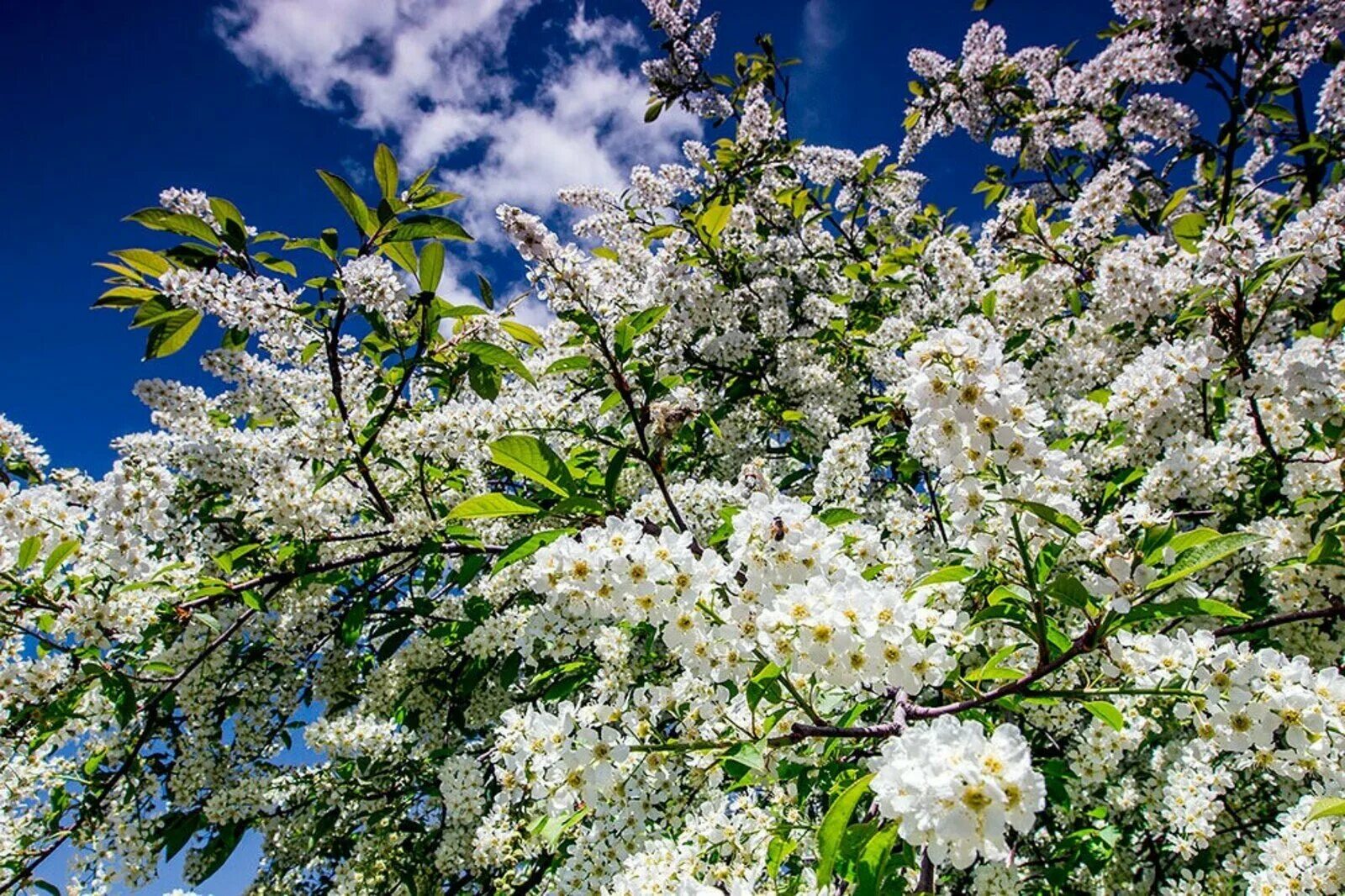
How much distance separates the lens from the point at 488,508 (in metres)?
2.40

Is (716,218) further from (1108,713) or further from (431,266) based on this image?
(1108,713)

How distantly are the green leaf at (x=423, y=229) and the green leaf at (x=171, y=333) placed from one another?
92 cm

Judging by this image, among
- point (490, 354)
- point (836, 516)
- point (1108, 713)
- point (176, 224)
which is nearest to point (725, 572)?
point (836, 516)

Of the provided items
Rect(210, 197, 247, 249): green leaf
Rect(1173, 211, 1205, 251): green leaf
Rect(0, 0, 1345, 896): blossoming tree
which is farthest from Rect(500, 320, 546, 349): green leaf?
Rect(1173, 211, 1205, 251): green leaf

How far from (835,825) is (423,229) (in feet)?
9.22

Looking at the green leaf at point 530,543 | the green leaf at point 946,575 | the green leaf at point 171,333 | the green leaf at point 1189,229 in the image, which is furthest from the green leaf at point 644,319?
the green leaf at point 1189,229

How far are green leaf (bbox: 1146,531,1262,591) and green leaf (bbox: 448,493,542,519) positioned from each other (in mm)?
1812

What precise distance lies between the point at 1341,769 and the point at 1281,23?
8.10 metres

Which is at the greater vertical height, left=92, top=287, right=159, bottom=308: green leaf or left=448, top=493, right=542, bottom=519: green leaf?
left=92, top=287, right=159, bottom=308: green leaf

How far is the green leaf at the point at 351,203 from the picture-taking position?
3082 mm

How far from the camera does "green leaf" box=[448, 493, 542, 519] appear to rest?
2.37m

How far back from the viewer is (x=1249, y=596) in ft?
13.3

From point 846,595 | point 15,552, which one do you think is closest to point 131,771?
point 15,552

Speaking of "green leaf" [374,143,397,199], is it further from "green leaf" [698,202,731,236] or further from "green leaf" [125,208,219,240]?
"green leaf" [698,202,731,236]
